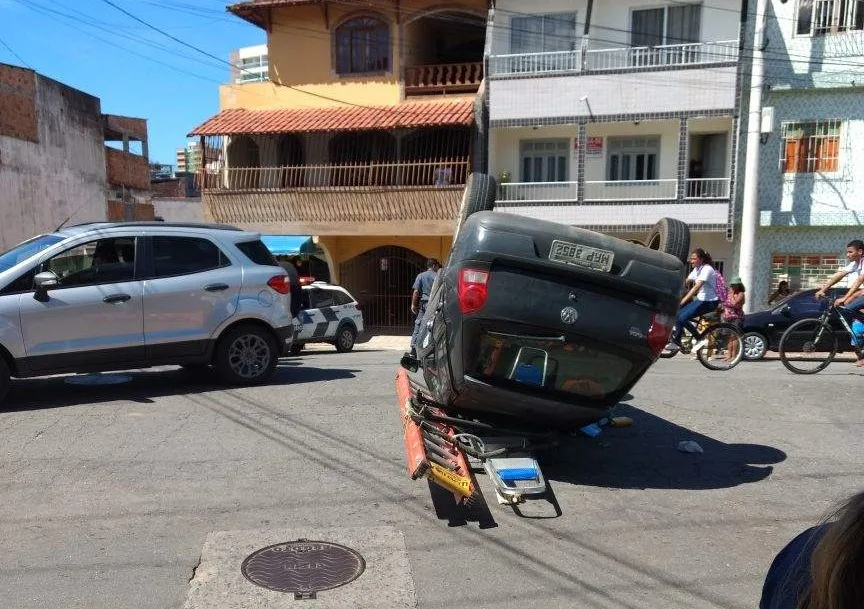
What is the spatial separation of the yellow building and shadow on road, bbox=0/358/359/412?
10.9 meters

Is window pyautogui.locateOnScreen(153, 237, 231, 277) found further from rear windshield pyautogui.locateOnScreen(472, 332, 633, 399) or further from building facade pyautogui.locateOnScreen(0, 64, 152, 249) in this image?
building facade pyautogui.locateOnScreen(0, 64, 152, 249)

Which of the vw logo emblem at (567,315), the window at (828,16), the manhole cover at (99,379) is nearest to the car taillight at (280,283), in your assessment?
the manhole cover at (99,379)

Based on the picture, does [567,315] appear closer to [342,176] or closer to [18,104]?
[342,176]

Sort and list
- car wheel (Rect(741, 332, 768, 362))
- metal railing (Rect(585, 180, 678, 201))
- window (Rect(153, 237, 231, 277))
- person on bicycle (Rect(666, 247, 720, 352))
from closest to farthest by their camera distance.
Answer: window (Rect(153, 237, 231, 277))
person on bicycle (Rect(666, 247, 720, 352))
car wheel (Rect(741, 332, 768, 362))
metal railing (Rect(585, 180, 678, 201))

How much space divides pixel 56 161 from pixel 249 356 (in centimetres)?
1744

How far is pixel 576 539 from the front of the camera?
413cm

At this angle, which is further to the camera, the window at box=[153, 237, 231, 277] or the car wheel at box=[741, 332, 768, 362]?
the car wheel at box=[741, 332, 768, 362]

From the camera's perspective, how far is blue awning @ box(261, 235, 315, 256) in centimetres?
2027

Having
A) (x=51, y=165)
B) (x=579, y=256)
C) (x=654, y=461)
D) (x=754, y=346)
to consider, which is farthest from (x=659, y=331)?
(x=51, y=165)

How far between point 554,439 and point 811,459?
7.61 ft

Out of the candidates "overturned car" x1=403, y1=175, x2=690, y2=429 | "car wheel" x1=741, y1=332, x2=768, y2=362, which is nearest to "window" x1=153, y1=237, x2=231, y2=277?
"overturned car" x1=403, y1=175, x2=690, y2=429

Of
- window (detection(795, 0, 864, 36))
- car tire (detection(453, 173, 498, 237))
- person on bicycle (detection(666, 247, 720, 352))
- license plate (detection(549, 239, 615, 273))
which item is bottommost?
person on bicycle (detection(666, 247, 720, 352))

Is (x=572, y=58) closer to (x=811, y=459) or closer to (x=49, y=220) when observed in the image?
(x=811, y=459)

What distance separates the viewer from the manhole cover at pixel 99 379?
814 centimetres
